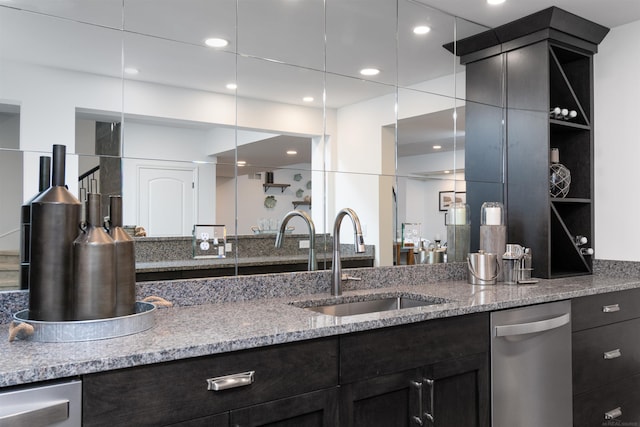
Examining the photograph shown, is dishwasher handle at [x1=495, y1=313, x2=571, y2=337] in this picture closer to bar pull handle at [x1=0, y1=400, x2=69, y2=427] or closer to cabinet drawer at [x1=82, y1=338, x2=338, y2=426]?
cabinet drawer at [x1=82, y1=338, x2=338, y2=426]

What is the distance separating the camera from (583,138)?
294cm

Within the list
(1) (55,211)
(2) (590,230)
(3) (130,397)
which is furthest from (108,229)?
(2) (590,230)

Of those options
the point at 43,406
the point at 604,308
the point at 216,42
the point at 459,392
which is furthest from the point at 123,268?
the point at 604,308

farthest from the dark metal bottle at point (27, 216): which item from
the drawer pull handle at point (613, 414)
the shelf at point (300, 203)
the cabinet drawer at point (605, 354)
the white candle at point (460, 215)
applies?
the drawer pull handle at point (613, 414)

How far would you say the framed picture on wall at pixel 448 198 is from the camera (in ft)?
8.71

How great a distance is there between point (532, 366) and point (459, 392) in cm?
46

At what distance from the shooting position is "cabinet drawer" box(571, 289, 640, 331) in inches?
88.5

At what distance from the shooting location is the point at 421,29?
2.57 m

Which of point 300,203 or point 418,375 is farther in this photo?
point 300,203

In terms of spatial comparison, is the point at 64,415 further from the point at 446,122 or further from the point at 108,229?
the point at 446,122

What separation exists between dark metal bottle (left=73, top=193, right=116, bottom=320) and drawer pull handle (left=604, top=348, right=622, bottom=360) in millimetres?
2288

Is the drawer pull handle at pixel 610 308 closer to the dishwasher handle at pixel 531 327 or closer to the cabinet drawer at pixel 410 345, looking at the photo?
the dishwasher handle at pixel 531 327

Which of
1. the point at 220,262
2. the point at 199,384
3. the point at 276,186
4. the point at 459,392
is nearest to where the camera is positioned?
the point at 199,384

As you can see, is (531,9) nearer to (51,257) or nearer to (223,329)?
(223,329)
